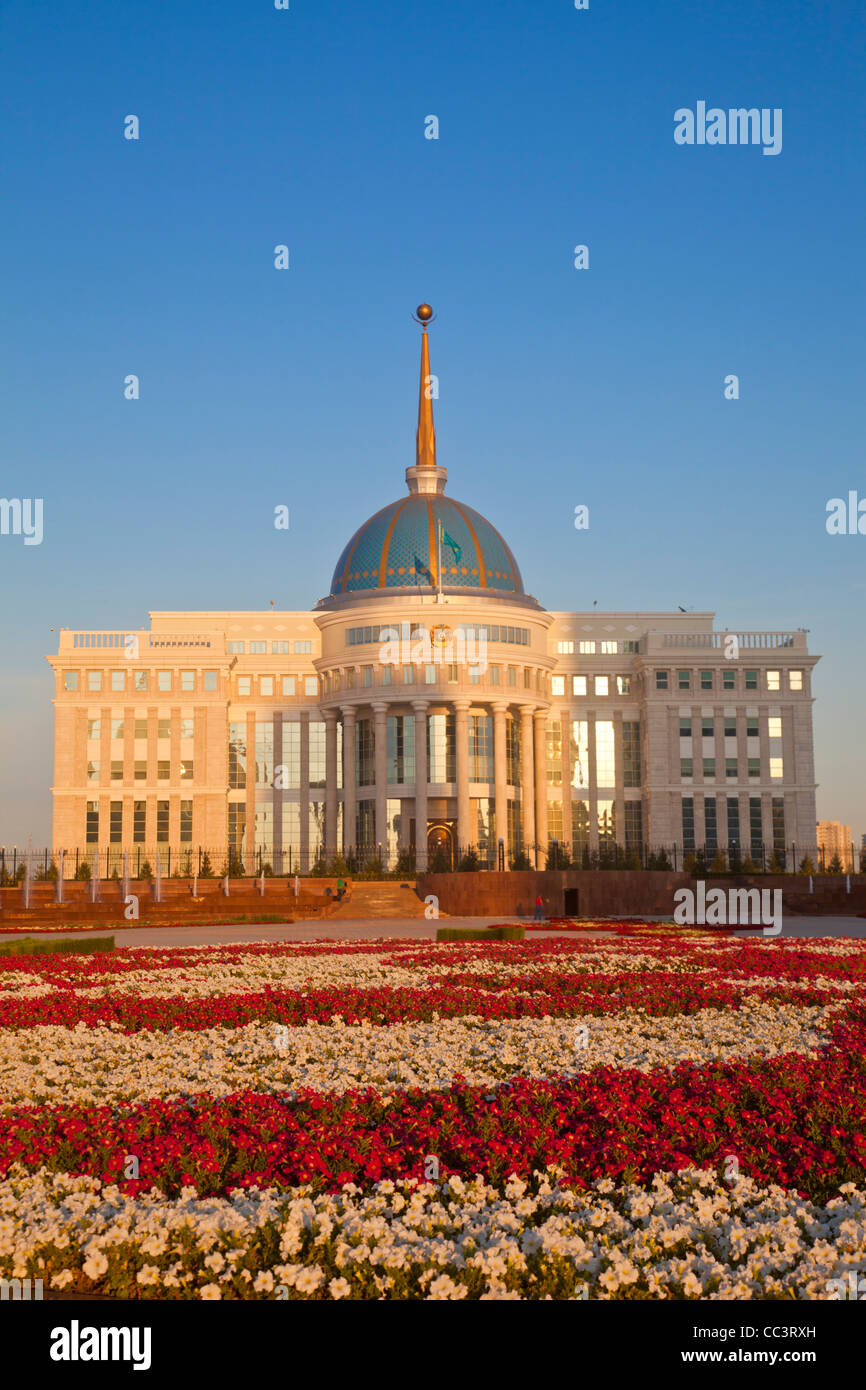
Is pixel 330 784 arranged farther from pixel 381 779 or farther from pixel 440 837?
pixel 440 837

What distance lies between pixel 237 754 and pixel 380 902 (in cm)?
3472

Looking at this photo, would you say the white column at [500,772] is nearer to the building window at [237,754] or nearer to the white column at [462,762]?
the white column at [462,762]

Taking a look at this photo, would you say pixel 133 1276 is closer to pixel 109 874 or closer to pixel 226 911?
pixel 226 911

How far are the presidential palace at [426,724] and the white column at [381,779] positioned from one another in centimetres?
14

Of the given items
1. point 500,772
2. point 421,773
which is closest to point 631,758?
point 500,772

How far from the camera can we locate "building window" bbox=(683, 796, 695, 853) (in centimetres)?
8574

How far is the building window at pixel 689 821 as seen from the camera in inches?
3376

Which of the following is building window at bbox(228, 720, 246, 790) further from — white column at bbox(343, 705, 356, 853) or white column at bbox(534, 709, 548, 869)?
white column at bbox(534, 709, 548, 869)

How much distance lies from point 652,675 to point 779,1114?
7816 centimetres

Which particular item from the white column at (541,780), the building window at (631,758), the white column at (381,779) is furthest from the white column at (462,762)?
the building window at (631,758)

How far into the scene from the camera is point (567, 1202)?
8508 mm

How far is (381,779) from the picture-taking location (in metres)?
78.2

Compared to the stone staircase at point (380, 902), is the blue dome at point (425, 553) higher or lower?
higher

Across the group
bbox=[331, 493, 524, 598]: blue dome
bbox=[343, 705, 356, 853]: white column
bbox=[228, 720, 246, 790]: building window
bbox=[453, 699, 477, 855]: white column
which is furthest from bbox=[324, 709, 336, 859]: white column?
bbox=[453, 699, 477, 855]: white column
